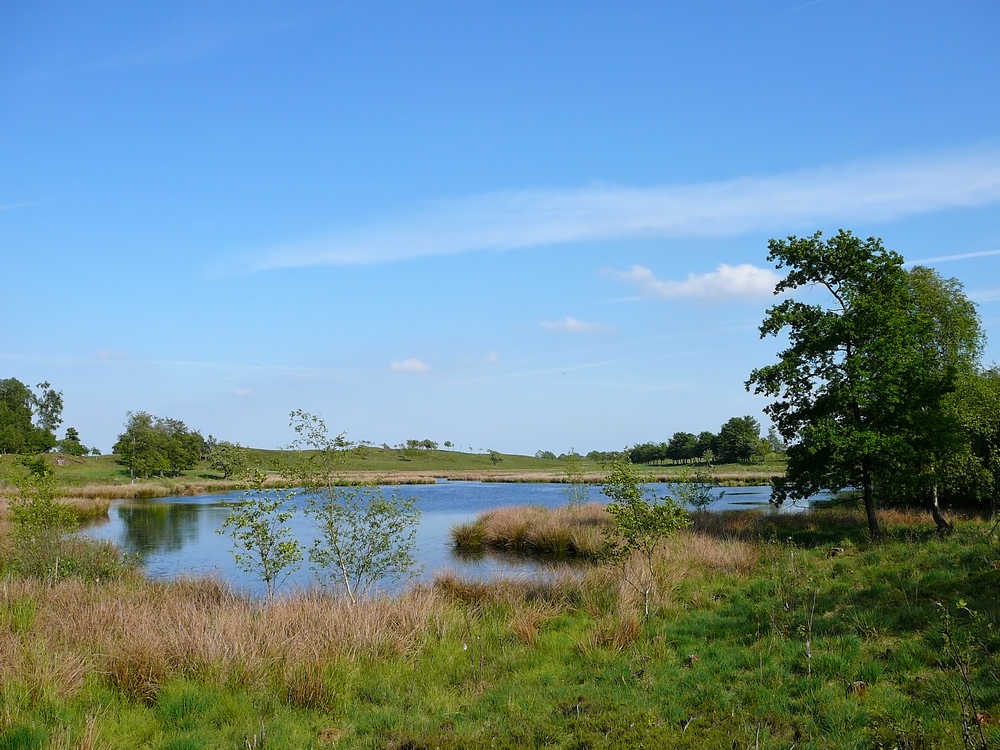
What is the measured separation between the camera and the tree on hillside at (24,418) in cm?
9919

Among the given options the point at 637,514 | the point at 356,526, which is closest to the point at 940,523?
the point at 637,514

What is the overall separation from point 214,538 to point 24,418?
111 m

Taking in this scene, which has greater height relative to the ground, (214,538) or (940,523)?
(940,523)

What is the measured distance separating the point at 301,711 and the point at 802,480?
18103 mm

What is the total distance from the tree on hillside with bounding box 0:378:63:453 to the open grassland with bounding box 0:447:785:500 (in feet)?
19.8

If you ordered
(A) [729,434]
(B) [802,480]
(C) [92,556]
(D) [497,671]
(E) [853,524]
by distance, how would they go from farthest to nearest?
(A) [729,434] → (E) [853,524] → (B) [802,480] → (C) [92,556] → (D) [497,671]

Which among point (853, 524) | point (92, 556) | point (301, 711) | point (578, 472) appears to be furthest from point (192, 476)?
point (301, 711)

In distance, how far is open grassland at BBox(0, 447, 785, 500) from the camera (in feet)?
55.8

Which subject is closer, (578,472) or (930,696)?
(930,696)

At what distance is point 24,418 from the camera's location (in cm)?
11838

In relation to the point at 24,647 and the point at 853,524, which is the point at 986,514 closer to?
the point at 853,524

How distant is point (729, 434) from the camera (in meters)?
119

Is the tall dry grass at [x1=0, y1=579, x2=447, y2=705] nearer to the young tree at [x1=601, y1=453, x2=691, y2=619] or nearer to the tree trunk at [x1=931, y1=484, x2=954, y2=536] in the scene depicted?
the young tree at [x1=601, y1=453, x2=691, y2=619]

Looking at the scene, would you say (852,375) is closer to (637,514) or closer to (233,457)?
(637,514)
